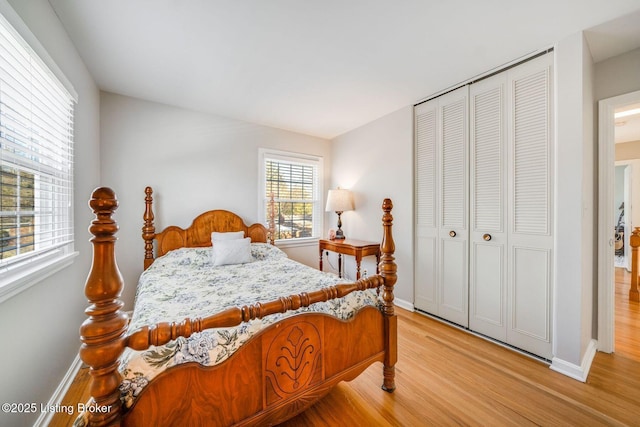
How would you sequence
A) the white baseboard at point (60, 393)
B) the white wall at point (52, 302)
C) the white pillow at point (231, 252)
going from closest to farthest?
the white wall at point (52, 302) < the white baseboard at point (60, 393) < the white pillow at point (231, 252)

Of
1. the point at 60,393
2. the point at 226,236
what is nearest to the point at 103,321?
the point at 60,393

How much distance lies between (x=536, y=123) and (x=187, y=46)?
9.43ft

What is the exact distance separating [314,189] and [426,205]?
6.21 feet

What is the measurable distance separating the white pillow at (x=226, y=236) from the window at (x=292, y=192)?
541mm

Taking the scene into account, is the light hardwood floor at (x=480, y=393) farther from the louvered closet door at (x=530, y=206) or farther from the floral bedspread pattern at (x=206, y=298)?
the floral bedspread pattern at (x=206, y=298)

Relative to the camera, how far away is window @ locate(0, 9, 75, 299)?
117 centimetres

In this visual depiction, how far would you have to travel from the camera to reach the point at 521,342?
6.84ft

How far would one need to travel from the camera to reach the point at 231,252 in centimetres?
267

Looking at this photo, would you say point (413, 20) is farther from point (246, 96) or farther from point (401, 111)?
point (246, 96)

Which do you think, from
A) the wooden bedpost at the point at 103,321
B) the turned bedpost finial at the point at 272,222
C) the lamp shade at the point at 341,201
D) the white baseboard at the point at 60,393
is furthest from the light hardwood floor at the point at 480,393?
the turned bedpost finial at the point at 272,222

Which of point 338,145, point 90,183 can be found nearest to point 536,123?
point 338,145

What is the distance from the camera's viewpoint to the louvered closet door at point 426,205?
108 inches

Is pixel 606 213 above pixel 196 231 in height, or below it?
above

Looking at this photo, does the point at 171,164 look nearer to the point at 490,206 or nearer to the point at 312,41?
the point at 312,41
